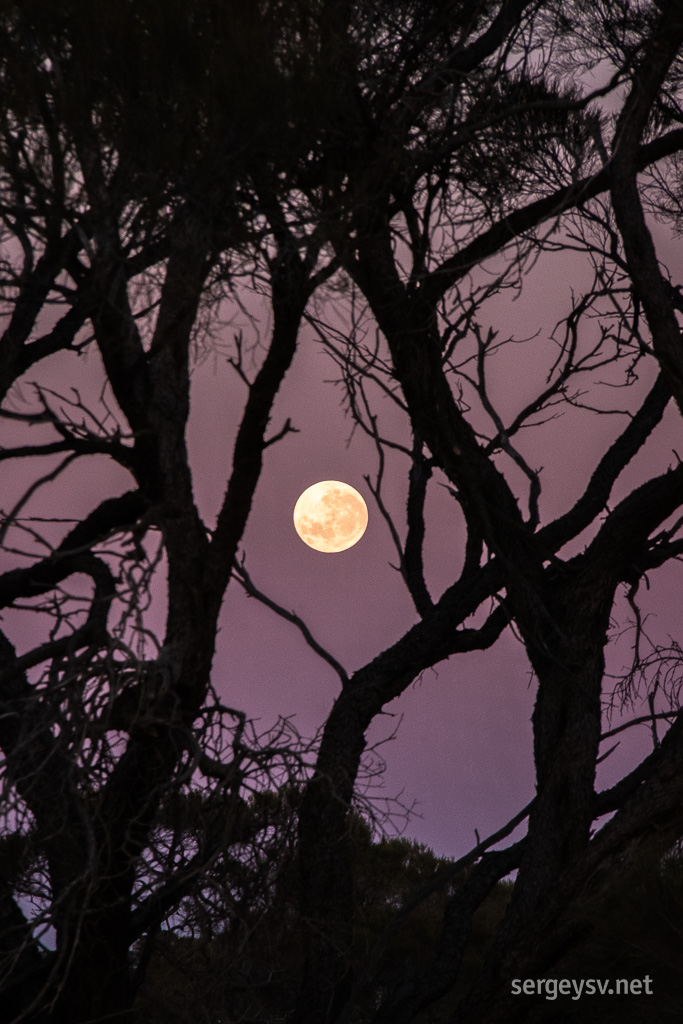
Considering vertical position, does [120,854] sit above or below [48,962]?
above

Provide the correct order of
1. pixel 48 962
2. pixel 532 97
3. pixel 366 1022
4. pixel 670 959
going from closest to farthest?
1. pixel 670 959
2. pixel 48 962
3. pixel 532 97
4. pixel 366 1022

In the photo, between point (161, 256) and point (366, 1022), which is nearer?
point (161, 256)

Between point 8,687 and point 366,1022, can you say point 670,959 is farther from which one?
point 366,1022

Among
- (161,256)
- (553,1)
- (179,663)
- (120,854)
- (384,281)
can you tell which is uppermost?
(553,1)

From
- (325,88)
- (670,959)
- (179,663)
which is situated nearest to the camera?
(670,959)

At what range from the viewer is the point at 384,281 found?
5531mm

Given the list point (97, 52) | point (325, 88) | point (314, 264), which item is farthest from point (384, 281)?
point (97, 52)

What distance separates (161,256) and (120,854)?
2.84m

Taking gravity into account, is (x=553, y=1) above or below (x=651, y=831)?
above

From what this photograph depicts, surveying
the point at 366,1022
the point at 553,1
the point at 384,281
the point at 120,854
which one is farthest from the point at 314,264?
the point at 366,1022

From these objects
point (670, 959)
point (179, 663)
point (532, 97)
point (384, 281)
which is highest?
point (532, 97)

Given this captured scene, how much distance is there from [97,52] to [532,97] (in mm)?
3821

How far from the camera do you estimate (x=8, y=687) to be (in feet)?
19.1

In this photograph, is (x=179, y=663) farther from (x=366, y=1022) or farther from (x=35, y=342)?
(x=366, y=1022)
